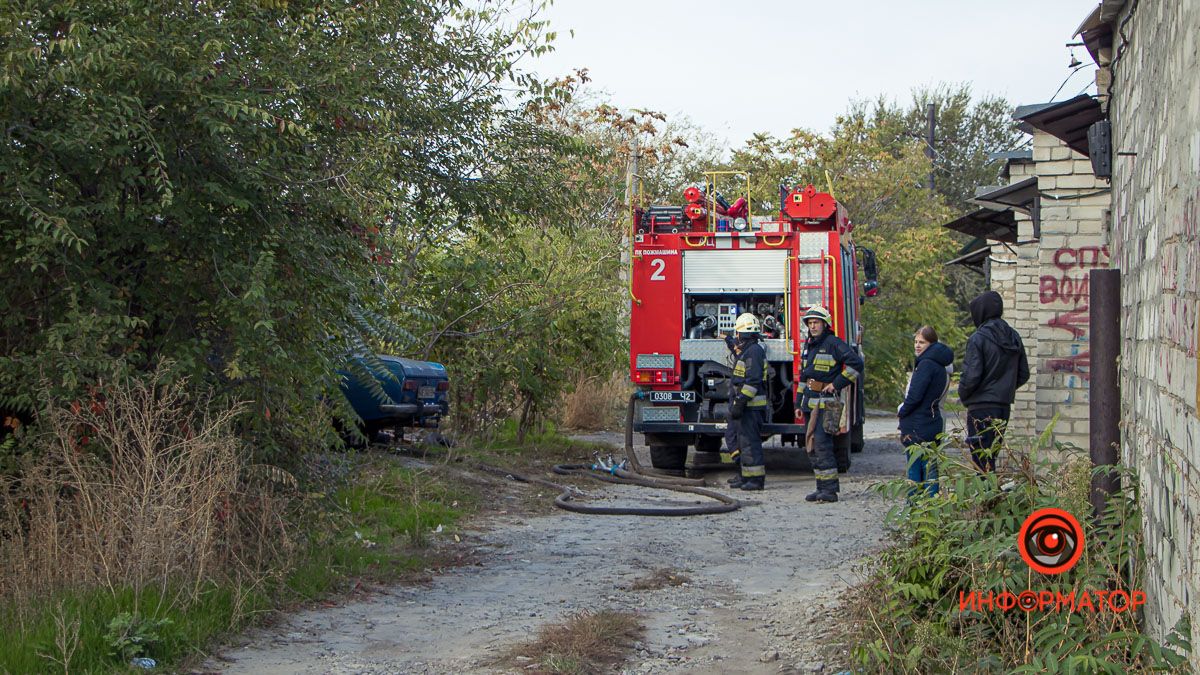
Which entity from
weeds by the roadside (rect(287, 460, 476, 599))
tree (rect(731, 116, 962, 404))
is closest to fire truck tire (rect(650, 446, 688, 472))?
weeds by the roadside (rect(287, 460, 476, 599))

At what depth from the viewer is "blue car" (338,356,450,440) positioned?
1348 cm

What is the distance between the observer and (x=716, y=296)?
14.0 meters

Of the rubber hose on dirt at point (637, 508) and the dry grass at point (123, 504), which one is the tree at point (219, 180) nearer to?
the dry grass at point (123, 504)

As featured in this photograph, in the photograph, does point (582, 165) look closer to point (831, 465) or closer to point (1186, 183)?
point (831, 465)

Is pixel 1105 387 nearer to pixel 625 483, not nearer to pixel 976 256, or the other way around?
pixel 625 483

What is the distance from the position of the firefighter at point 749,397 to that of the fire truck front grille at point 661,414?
3.50ft

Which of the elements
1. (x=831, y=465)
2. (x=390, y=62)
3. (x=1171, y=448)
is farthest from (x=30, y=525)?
(x=831, y=465)

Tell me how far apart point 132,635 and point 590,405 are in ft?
45.8

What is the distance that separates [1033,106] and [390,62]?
5572mm

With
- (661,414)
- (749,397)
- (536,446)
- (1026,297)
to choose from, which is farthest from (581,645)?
(1026,297)

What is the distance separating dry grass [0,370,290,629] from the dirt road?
61 centimetres

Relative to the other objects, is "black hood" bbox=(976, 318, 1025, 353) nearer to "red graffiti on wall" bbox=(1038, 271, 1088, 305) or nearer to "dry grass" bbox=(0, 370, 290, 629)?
"red graffiti on wall" bbox=(1038, 271, 1088, 305)

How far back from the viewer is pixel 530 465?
566 inches

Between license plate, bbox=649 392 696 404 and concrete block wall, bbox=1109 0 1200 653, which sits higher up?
concrete block wall, bbox=1109 0 1200 653
